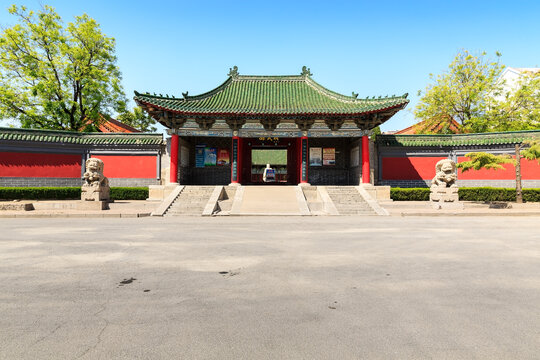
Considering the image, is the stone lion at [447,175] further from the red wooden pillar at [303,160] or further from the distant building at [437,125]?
the distant building at [437,125]

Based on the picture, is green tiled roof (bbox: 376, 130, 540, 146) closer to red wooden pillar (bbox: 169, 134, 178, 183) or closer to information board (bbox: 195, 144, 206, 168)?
information board (bbox: 195, 144, 206, 168)

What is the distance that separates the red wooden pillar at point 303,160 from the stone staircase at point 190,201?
16.2 feet

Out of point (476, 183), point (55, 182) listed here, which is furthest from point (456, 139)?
point (55, 182)

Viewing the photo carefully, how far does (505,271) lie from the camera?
11.8ft

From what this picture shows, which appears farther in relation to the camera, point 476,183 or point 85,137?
point 85,137

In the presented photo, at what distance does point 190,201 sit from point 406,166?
1297cm

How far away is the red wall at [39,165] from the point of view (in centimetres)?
1571

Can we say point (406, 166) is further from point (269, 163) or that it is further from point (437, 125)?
point (269, 163)

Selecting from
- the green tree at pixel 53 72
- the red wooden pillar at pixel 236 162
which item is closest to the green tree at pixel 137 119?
the green tree at pixel 53 72

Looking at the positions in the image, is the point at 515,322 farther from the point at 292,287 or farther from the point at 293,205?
the point at 293,205

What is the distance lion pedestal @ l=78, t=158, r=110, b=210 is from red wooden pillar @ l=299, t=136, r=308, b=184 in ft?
30.8

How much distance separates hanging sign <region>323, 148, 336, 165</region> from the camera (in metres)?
18.4

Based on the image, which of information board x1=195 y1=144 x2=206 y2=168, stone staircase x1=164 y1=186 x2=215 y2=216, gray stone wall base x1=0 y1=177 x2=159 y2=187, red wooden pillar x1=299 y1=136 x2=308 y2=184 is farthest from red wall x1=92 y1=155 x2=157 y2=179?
red wooden pillar x1=299 y1=136 x2=308 y2=184

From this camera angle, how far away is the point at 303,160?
15828 millimetres
